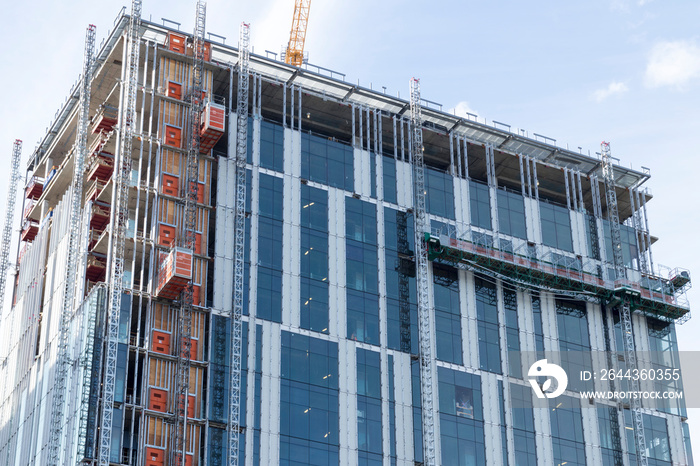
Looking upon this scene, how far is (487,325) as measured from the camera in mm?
132000

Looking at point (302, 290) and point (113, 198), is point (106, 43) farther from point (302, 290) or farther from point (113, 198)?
point (302, 290)

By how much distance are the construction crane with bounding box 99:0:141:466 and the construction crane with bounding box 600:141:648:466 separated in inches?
2303

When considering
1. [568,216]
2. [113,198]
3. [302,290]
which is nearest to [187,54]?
[113,198]

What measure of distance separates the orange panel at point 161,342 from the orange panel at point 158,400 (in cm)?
381

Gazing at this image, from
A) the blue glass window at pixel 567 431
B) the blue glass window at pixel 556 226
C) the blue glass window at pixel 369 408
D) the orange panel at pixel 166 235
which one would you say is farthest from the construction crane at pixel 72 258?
the blue glass window at pixel 556 226

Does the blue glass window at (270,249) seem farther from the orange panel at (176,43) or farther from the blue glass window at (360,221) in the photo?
the orange panel at (176,43)

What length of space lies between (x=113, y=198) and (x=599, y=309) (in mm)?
58187

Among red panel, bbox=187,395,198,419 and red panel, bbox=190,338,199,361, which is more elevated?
red panel, bbox=190,338,199,361

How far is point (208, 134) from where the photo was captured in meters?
120

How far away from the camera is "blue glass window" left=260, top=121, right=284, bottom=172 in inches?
4983

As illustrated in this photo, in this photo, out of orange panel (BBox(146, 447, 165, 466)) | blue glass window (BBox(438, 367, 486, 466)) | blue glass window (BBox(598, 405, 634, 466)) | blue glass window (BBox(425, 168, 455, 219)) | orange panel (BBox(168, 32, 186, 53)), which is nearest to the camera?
orange panel (BBox(146, 447, 165, 466))

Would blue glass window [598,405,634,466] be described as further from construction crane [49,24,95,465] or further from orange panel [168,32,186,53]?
orange panel [168,32,186,53]

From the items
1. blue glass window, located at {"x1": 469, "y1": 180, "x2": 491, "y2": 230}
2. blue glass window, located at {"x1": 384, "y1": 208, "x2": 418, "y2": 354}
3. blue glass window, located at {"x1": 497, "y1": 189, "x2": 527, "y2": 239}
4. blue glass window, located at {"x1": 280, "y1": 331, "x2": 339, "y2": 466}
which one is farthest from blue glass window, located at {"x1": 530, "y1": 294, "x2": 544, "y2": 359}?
blue glass window, located at {"x1": 280, "y1": 331, "x2": 339, "y2": 466}

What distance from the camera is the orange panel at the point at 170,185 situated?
392 feet
